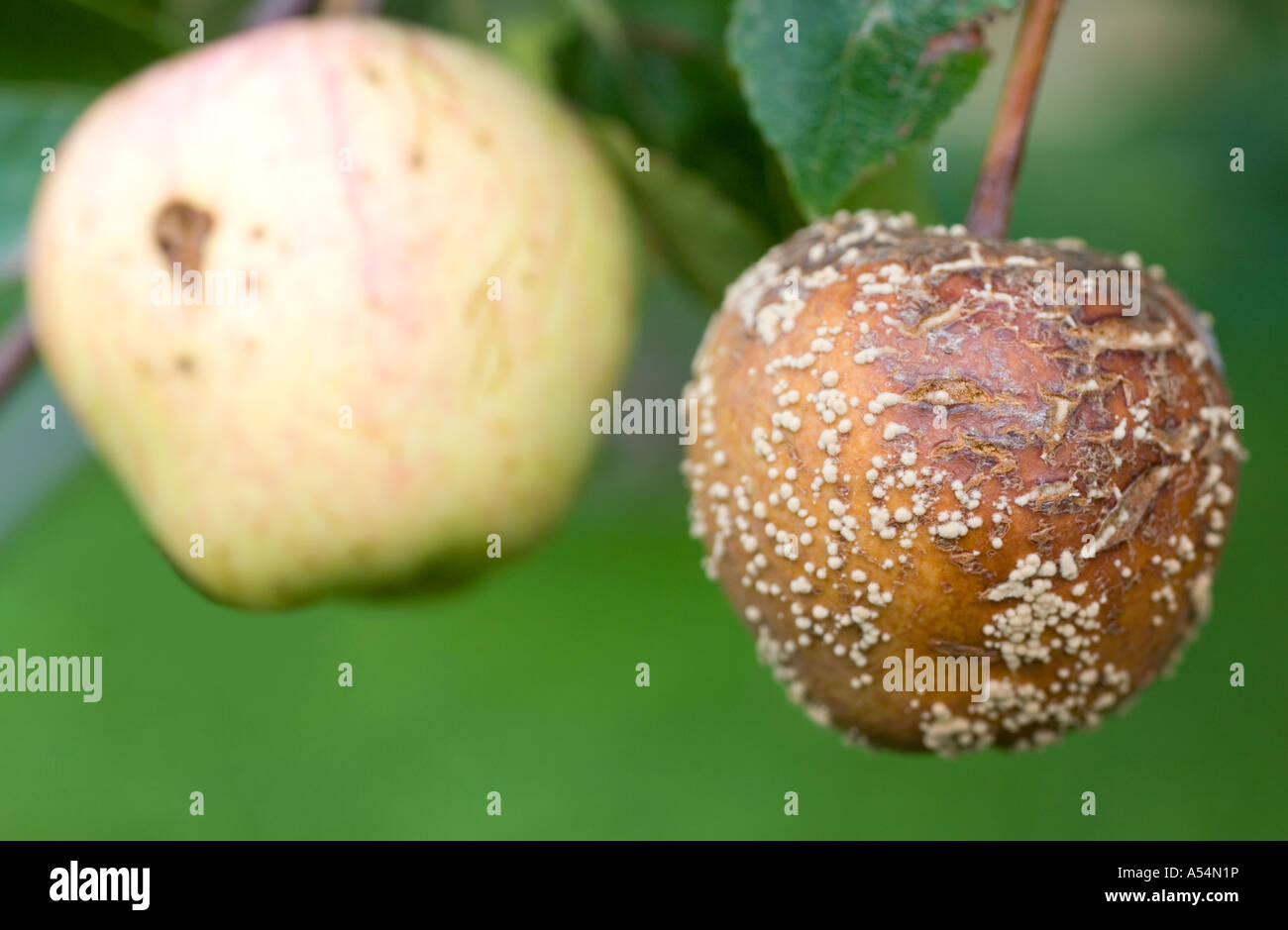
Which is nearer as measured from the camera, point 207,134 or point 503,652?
point 207,134

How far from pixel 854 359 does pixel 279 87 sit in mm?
402

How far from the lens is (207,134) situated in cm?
81

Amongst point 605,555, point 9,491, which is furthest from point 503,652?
point 9,491

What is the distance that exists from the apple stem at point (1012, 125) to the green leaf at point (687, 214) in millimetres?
224

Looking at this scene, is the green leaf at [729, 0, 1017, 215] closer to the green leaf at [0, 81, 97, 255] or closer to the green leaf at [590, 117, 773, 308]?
the green leaf at [590, 117, 773, 308]

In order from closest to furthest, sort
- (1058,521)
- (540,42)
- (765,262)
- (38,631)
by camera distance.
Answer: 1. (1058,521)
2. (765,262)
3. (540,42)
4. (38,631)

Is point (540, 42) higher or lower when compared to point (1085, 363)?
higher

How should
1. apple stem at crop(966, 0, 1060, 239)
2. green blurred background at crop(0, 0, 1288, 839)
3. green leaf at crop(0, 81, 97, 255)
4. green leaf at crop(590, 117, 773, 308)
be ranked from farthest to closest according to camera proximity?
1. green blurred background at crop(0, 0, 1288, 839)
2. green leaf at crop(0, 81, 97, 255)
3. green leaf at crop(590, 117, 773, 308)
4. apple stem at crop(966, 0, 1060, 239)

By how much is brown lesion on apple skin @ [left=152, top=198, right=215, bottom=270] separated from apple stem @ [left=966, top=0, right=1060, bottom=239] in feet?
1.54

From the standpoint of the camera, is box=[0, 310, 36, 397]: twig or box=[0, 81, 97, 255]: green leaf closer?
box=[0, 310, 36, 397]: twig

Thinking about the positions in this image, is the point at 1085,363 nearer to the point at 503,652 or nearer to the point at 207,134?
the point at 207,134

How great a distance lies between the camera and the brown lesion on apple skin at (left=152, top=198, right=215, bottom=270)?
789 mm

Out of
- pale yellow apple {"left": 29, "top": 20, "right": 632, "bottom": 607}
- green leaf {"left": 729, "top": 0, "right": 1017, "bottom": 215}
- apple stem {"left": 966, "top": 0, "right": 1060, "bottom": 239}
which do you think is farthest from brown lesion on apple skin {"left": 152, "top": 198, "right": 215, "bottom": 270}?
apple stem {"left": 966, "top": 0, "right": 1060, "bottom": 239}

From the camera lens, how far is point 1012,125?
0.75 meters
